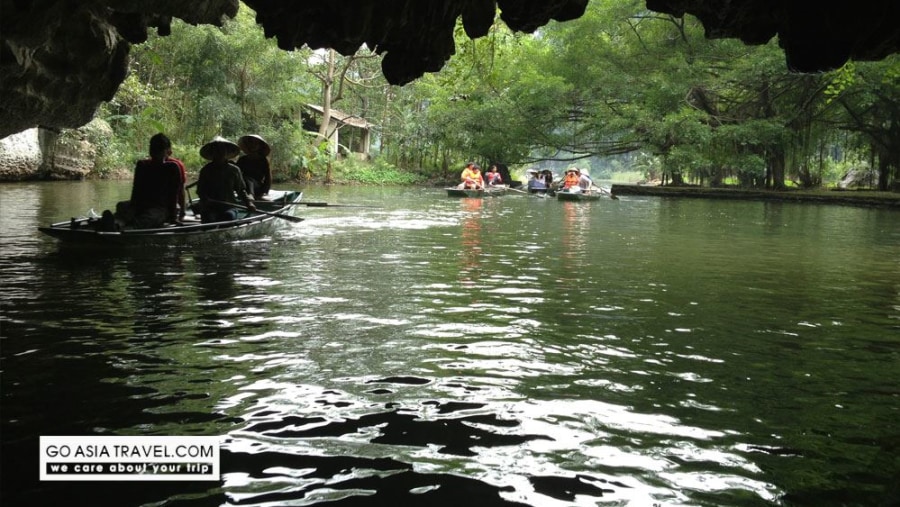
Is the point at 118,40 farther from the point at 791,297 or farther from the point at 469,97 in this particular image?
the point at 469,97

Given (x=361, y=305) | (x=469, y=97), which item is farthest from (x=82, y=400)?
(x=469, y=97)

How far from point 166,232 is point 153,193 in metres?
0.66

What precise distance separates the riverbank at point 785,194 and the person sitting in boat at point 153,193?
23.7m

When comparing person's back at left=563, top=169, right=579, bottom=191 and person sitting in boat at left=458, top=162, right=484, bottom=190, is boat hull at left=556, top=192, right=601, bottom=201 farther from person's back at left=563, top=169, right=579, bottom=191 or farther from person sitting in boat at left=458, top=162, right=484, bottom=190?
person sitting in boat at left=458, top=162, right=484, bottom=190

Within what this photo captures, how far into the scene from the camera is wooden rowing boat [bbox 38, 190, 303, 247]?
26.2 ft

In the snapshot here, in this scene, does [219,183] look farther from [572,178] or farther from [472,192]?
[572,178]

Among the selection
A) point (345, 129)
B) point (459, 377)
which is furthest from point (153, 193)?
point (345, 129)

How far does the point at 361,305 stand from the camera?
609 centimetres

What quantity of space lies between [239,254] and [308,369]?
5.43 m

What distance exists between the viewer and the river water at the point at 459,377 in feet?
9.04

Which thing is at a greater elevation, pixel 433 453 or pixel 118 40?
pixel 118 40

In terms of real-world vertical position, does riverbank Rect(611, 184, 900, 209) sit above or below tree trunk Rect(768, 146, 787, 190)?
below

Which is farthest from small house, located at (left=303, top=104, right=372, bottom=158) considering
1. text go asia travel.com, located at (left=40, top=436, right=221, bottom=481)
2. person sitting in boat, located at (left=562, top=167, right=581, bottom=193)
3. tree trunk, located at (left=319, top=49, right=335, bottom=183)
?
text go asia travel.com, located at (left=40, top=436, right=221, bottom=481)

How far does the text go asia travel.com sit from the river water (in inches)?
2.5
